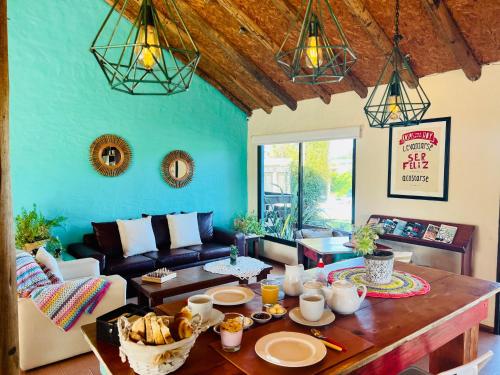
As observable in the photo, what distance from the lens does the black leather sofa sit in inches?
167

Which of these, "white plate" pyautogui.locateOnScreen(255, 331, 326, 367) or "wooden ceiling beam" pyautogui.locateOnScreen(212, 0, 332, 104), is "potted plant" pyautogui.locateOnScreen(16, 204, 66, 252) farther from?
"white plate" pyautogui.locateOnScreen(255, 331, 326, 367)

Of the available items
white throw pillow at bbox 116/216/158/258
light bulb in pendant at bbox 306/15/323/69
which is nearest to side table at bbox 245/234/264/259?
white throw pillow at bbox 116/216/158/258

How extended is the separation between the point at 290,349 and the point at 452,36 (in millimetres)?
3038

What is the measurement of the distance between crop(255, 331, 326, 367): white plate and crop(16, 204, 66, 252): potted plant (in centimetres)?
337

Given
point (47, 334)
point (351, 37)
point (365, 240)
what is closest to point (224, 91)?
point (351, 37)

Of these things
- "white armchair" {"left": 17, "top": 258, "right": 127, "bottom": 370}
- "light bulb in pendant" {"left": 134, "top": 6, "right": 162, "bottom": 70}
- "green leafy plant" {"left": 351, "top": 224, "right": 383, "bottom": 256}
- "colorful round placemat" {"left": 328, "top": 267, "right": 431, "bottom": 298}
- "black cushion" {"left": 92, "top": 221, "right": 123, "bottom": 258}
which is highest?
"light bulb in pendant" {"left": 134, "top": 6, "right": 162, "bottom": 70}

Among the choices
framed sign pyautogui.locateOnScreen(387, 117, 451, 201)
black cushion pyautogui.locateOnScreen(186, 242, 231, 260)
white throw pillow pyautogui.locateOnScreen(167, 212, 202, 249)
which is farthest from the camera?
white throw pillow pyautogui.locateOnScreen(167, 212, 202, 249)

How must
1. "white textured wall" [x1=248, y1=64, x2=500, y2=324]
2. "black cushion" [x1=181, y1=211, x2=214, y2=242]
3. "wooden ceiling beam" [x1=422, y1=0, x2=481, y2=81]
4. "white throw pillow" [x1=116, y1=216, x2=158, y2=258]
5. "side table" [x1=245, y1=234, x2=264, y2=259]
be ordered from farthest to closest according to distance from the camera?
"side table" [x1=245, y1=234, x2=264, y2=259], "black cushion" [x1=181, y1=211, x2=214, y2=242], "white throw pillow" [x1=116, y1=216, x2=158, y2=258], "white textured wall" [x1=248, y1=64, x2=500, y2=324], "wooden ceiling beam" [x1=422, y1=0, x2=481, y2=81]

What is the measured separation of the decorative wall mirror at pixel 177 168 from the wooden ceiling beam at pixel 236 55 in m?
1.65

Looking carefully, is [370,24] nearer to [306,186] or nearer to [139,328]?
[306,186]

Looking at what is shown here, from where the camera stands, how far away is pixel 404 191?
13.6 ft

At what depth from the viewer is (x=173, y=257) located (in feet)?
15.0

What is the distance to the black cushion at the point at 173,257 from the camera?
14.7ft

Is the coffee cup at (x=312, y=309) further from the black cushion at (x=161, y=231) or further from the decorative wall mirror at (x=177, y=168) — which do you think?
the decorative wall mirror at (x=177, y=168)
